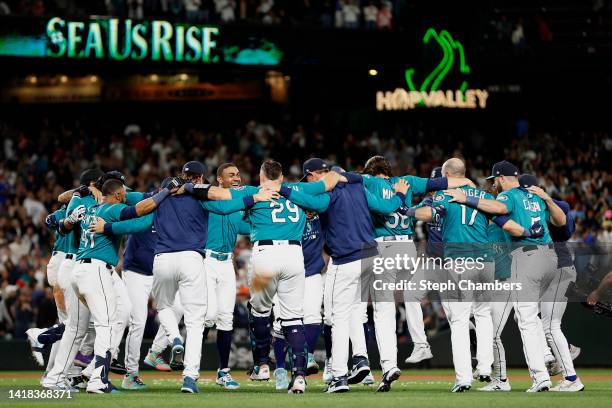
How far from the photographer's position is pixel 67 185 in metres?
25.0

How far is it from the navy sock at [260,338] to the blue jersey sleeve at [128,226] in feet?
6.75

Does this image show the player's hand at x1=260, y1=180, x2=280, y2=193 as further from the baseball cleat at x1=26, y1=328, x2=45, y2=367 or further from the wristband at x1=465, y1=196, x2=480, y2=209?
the baseball cleat at x1=26, y1=328, x2=45, y2=367

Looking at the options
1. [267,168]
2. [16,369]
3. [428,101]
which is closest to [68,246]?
[267,168]

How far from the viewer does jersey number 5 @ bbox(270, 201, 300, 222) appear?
37.8 feet

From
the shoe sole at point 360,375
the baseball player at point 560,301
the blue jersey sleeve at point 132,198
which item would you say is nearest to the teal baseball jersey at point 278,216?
the shoe sole at point 360,375

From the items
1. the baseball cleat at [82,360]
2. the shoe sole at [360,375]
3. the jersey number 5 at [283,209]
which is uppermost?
the jersey number 5 at [283,209]

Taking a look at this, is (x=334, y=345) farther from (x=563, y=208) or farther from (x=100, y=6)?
(x=100, y=6)

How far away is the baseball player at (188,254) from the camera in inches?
457

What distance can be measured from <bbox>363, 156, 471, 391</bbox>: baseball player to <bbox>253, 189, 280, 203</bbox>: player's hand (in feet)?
4.13

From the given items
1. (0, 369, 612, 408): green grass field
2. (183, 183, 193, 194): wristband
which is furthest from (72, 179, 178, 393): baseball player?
(0, 369, 612, 408): green grass field

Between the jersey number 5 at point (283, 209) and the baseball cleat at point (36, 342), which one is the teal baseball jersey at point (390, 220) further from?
the baseball cleat at point (36, 342)

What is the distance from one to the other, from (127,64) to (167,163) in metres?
→ 2.66

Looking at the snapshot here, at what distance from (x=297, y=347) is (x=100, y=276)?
6.96 feet

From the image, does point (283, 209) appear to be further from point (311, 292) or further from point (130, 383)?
point (130, 383)
